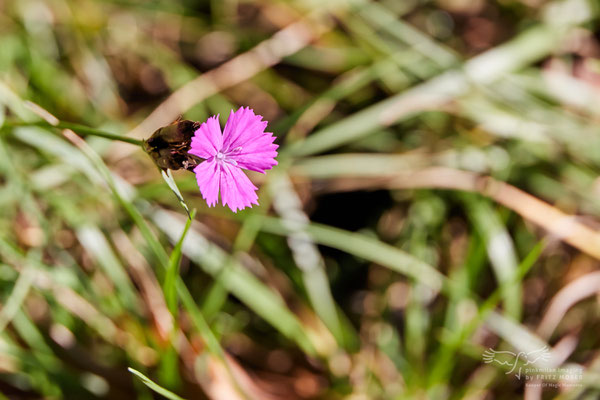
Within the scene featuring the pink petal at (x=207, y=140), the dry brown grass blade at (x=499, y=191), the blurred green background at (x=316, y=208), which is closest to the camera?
the pink petal at (x=207, y=140)

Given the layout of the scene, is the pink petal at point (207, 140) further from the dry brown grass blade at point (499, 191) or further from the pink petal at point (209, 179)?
the dry brown grass blade at point (499, 191)

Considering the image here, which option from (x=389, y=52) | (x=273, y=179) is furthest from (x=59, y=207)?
(x=389, y=52)

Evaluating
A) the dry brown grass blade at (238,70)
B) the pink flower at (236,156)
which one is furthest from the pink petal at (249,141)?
the dry brown grass blade at (238,70)

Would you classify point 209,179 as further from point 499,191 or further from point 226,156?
point 499,191

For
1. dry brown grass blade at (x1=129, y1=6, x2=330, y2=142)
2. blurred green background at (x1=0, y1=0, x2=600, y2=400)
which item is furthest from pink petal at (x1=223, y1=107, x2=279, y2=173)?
dry brown grass blade at (x1=129, y1=6, x2=330, y2=142)

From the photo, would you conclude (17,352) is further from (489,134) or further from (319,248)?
(489,134)

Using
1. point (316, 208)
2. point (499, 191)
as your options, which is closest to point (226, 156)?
point (316, 208)
